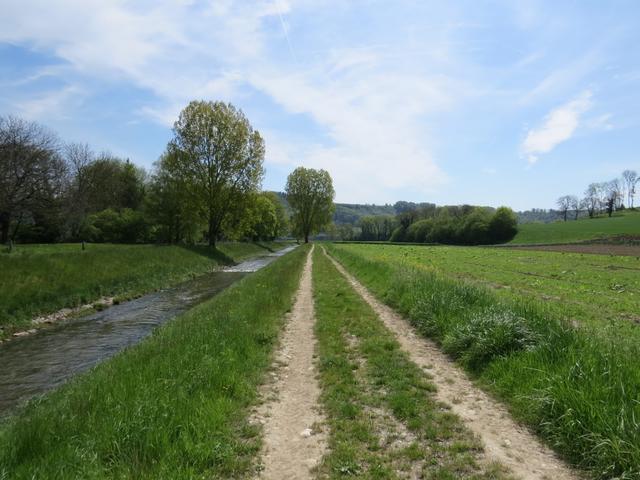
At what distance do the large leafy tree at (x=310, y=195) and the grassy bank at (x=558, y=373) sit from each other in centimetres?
8704

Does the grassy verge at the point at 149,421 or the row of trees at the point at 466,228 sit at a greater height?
the row of trees at the point at 466,228

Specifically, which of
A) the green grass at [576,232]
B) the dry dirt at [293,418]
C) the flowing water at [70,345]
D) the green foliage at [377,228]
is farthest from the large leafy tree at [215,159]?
the green foliage at [377,228]

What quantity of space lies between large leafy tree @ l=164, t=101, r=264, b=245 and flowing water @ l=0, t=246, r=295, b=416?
1098 inches

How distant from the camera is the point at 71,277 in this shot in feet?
66.0

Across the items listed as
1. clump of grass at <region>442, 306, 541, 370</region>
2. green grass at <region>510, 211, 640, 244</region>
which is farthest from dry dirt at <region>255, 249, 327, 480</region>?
A: green grass at <region>510, 211, 640, 244</region>

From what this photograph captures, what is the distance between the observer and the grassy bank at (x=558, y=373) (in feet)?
15.4

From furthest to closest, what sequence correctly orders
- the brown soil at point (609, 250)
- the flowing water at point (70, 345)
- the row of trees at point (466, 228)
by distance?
the row of trees at point (466, 228) < the brown soil at point (609, 250) < the flowing water at point (70, 345)

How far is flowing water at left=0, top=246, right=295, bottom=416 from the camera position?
30.6 ft

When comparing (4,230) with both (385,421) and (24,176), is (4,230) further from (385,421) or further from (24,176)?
(385,421)

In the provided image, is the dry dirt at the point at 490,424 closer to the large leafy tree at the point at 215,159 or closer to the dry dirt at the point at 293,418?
the dry dirt at the point at 293,418

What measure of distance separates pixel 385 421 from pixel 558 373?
118 inches

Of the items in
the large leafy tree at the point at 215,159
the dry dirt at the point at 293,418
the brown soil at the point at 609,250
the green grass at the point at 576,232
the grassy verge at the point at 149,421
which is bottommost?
the dry dirt at the point at 293,418

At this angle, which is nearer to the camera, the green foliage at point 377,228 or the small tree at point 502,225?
the small tree at point 502,225

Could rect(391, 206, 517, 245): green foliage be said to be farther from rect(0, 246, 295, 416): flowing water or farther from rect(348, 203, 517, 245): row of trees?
rect(0, 246, 295, 416): flowing water
